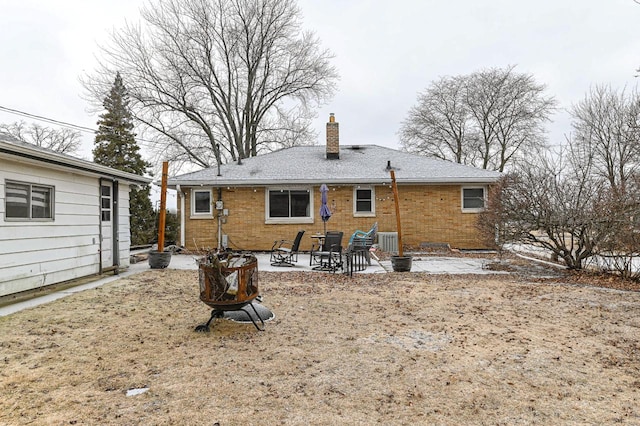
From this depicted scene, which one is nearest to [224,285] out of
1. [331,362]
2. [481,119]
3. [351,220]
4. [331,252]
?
[331,362]

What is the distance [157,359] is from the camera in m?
3.45

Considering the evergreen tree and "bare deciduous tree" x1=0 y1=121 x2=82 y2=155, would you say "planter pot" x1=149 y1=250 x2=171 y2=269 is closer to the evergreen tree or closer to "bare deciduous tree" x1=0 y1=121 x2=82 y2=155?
the evergreen tree

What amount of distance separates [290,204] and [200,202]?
3304 mm

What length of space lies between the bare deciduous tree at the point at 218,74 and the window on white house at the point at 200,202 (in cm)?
879

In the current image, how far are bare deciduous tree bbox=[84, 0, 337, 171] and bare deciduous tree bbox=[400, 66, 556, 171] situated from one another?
25.2 feet

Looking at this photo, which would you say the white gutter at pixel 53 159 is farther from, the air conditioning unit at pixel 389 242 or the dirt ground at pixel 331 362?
the air conditioning unit at pixel 389 242

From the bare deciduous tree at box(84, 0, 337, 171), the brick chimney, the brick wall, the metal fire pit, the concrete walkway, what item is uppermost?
the bare deciduous tree at box(84, 0, 337, 171)

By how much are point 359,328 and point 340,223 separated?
8746 millimetres

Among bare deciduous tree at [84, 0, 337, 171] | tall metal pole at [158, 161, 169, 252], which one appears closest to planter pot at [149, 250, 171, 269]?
tall metal pole at [158, 161, 169, 252]

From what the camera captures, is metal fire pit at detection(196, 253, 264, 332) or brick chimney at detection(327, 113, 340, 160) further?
brick chimney at detection(327, 113, 340, 160)

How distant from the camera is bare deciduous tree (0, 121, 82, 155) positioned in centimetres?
2302

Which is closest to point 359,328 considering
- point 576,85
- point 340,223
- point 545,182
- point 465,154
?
point 545,182

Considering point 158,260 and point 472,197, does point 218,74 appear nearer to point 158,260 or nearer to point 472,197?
point 158,260

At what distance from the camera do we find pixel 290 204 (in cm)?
1323
